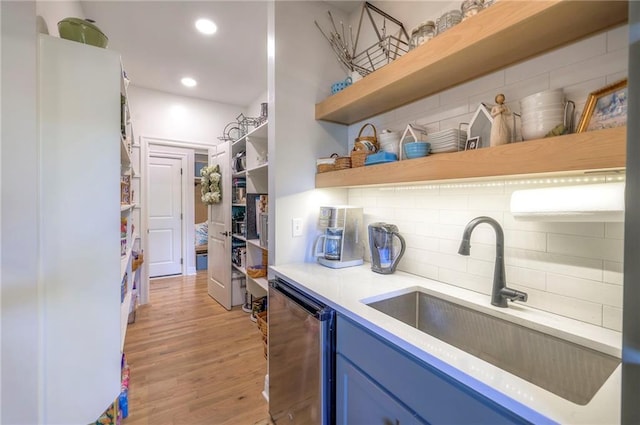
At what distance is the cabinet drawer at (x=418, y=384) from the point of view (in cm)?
65

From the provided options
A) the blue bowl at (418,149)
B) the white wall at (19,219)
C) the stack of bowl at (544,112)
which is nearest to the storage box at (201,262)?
the white wall at (19,219)

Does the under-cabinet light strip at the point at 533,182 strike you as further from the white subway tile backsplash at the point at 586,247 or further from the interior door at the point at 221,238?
the interior door at the point at 221,238

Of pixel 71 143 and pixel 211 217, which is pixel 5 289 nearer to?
pixel 71 143

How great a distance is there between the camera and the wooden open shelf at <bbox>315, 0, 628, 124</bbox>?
2.67ft

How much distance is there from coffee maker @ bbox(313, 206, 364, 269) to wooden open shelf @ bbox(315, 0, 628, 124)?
0.66m

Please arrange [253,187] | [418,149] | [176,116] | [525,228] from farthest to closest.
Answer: [176,116], [253,187], [418,149], [525,228]

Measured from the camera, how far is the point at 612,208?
744 mm

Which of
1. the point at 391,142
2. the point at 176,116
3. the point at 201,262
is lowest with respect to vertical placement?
the point at 201,262

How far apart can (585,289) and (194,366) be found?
2.44m

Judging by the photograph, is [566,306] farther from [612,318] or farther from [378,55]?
[378,55]

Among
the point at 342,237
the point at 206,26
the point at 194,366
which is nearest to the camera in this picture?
the point at 342,237

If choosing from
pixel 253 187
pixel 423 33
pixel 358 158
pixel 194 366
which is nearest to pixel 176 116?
pixel 253 187

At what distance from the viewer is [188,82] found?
3344mm

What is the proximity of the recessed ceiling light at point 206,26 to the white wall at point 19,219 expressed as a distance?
55.5 inches
